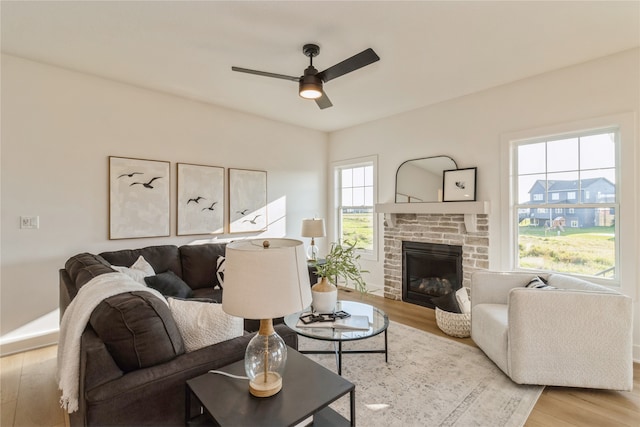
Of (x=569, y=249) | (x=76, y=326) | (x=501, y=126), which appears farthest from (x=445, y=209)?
(x=76, y=326)

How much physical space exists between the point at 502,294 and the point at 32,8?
4.44 m

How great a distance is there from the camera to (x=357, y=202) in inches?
203

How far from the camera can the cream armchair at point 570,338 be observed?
6.79 ft

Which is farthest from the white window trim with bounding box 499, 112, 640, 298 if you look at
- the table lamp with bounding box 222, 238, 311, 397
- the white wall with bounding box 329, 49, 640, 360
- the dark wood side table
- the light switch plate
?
the light switch plate

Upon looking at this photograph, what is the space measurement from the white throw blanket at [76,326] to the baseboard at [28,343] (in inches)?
78.0

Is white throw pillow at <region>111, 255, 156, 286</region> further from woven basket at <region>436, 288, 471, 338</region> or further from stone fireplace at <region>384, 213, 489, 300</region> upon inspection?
stone fireplace at <region>384, 213, 489, 300</region>

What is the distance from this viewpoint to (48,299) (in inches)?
117

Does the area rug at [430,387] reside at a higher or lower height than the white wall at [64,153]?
lower

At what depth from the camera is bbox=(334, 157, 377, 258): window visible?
489cm

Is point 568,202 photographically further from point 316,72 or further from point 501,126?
point 316,72

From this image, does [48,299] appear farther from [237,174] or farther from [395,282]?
[395,282]

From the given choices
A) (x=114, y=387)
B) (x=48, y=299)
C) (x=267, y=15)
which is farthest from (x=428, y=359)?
(x=48, y=299)

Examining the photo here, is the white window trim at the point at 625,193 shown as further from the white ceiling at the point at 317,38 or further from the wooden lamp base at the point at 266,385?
the wooden lamp base at the point at 266,385

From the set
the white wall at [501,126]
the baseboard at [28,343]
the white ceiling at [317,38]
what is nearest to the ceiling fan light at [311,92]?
the white ceiling at [317,38]
